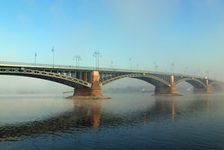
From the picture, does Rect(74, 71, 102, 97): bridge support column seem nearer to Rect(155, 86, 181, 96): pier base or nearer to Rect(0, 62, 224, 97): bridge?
Rect(0, 62, 224, 97): bridge

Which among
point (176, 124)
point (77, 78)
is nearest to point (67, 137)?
point (176, 124)

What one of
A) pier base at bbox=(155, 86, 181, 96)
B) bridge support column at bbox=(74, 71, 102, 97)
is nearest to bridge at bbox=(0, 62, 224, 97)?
bridge support column at bbox=(74, 71, 102, 97)

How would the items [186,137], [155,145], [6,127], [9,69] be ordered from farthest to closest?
[9,69], [6,127], [186,137], [155,145]

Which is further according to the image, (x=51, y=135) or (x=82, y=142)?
(x=51, y=135)

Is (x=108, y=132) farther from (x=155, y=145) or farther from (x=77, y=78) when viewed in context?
(x=77, y=78)

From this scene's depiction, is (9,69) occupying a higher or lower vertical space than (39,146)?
higher

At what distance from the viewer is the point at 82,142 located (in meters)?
32.2

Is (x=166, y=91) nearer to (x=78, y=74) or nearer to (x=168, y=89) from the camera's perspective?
(x=168, y=89)

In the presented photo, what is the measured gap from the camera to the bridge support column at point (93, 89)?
122500 millimetres

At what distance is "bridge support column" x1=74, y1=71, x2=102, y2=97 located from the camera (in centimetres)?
12250

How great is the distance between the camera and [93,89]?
122500 millimetres

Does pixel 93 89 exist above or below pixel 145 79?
below

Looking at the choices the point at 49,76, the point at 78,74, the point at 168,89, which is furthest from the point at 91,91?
the point at 168,89

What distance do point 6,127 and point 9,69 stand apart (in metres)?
56.7
